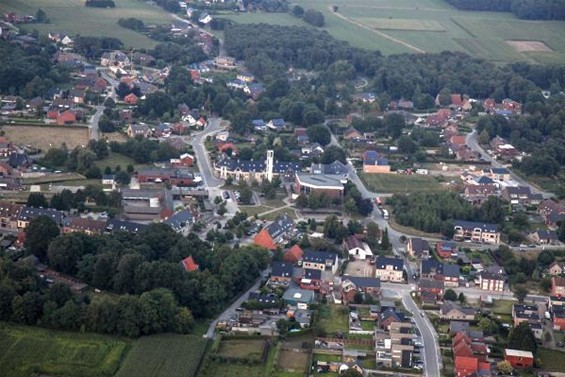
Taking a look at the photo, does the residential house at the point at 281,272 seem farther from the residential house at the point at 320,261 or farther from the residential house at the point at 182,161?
the residential house at the point at 182,161

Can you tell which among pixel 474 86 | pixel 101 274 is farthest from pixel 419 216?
pixel 474 86

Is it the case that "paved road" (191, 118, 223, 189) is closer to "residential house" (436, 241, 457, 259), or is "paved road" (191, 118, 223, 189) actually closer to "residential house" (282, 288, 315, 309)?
"residential house" (436, 241, 457, 259)

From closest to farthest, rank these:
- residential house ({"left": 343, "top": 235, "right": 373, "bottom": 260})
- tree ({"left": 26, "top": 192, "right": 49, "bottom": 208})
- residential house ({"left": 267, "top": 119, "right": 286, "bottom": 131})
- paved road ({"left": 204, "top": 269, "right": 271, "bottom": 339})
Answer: paved road ({"left": 204, "top": 269, "right": 271, "bottom": 339})
residential house ({"left": 343, "top": 235, "right": 373, "bottom": 260})
tree ({"left": 26, "top": 192, "right": 49, "bottom": 208})
residential house ({"left": 267, "top": 119, "right": 286, "bottom": 131})

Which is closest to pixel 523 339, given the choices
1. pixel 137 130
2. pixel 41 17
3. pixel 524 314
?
pixel 524 314

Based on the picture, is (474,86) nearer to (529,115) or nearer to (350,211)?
(529,115)

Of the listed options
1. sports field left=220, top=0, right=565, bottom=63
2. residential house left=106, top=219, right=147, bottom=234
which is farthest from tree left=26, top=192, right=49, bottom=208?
sports field left=220, top=0, right=565, bottom=63

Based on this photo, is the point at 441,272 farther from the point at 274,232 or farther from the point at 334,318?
the point at 274,232

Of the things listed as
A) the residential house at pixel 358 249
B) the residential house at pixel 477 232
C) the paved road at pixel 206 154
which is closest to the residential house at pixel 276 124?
the paved road at pixel 206 154
